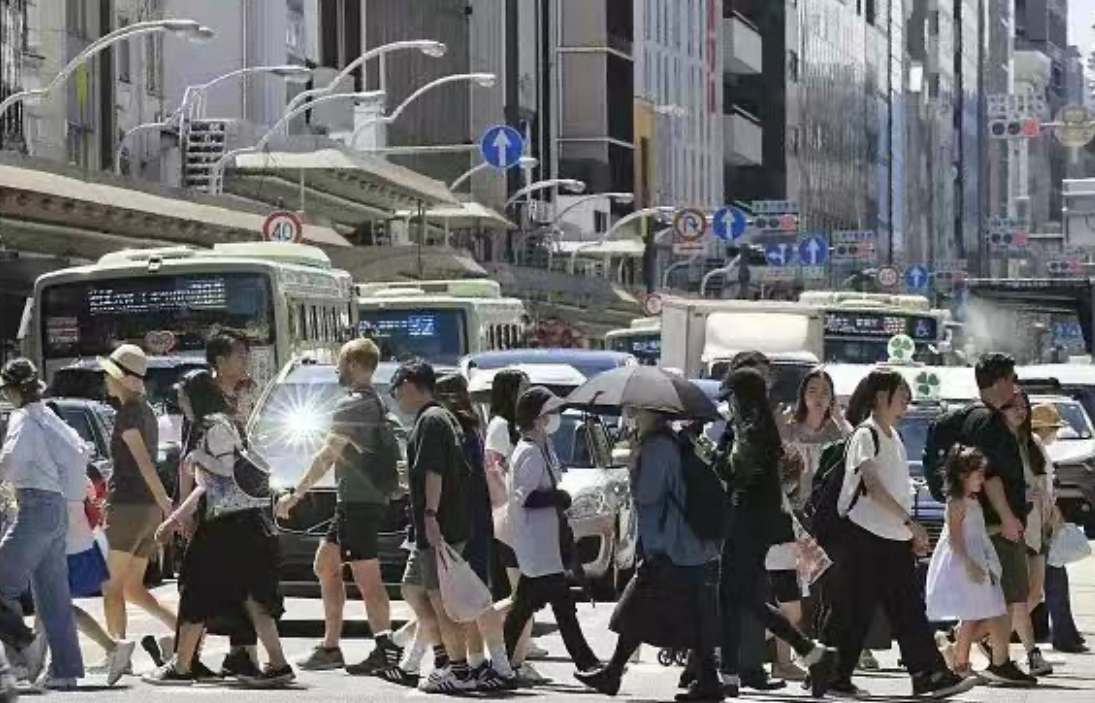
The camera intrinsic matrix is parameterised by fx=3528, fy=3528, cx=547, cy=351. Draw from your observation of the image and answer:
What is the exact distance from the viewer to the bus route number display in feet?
174

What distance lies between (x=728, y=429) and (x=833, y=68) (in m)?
156

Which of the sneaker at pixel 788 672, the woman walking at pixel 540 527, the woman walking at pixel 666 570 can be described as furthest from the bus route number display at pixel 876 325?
the woman walking at pixel 666 570

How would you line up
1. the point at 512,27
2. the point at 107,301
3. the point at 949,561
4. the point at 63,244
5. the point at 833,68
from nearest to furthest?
1. the point at 949,561
2. the point at 107,301
3. the point at 63,244
4. the point at 512,27
5. the point at 833,68

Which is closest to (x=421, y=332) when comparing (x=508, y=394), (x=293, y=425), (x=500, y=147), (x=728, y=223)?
(x=293, y=425)

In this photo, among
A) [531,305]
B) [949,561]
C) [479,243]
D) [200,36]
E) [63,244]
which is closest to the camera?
[949,561]

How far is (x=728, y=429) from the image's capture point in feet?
54.3

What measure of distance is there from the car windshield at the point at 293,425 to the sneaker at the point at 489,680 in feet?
17.6

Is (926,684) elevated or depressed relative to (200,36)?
depressed

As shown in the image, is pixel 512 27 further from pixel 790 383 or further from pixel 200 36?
pixel 790 383

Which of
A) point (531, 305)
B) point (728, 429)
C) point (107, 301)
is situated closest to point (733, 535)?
point (728, 429)

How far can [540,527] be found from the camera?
1717 cm

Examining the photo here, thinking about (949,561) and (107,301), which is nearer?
(949,561)

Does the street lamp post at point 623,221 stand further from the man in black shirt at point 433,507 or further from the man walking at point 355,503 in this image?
the man in black shirt at point 433,507

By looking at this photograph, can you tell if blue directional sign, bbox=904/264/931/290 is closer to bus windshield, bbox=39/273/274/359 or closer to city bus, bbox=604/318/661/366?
city bus, bbox=604/318/661/366
